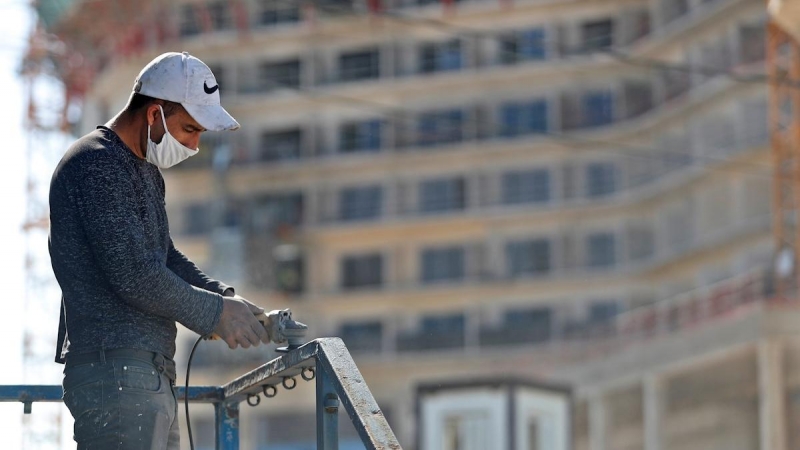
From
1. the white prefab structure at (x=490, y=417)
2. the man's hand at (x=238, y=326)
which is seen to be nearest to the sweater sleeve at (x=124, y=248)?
the man's hand at (x=238, y=326)

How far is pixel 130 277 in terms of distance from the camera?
5.93 m

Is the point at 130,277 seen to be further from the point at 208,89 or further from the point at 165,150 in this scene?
the point at 208,89

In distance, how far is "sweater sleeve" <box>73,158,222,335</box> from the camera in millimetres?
5926

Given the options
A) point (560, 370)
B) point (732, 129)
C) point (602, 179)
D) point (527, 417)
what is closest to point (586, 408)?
point (560, 370)

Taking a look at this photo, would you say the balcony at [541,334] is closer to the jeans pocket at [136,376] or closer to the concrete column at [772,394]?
the concrete column at [772,394]

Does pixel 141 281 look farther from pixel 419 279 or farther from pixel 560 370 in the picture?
pixel 419 279

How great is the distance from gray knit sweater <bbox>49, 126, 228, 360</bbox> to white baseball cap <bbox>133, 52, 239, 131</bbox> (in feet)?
0.94

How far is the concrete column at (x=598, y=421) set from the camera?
196 ft

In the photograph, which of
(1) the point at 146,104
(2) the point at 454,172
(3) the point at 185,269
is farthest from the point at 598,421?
(1) the point at 146,104

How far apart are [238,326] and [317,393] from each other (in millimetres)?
403

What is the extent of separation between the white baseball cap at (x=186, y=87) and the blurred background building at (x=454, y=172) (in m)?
69.2

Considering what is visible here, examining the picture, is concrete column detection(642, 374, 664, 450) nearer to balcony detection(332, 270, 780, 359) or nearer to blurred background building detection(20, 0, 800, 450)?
balcony detection(332, 270, 780, 359)

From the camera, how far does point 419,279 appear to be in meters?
87.4

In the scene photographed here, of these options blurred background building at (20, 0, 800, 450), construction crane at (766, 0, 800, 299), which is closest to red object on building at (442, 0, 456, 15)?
blurred background building at (20, 0, 800, 450)
